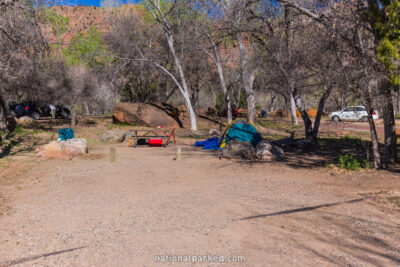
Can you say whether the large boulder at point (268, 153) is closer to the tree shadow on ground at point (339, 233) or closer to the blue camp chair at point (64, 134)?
the tree shadow on ground at point (339, 233)

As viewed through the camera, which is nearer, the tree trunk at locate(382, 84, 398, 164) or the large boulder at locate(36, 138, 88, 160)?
the tree trunk at locate(382, 84, 398, 164)

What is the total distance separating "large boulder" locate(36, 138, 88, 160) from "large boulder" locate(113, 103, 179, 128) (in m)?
10.8

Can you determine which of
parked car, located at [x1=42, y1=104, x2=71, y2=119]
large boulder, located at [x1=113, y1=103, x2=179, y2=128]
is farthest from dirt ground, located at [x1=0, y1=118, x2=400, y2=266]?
parked car, located at [x1=42, y1=104, x2=71, y2=119]

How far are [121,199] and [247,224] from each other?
282 centimetres

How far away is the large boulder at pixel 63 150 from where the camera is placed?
1127 cm

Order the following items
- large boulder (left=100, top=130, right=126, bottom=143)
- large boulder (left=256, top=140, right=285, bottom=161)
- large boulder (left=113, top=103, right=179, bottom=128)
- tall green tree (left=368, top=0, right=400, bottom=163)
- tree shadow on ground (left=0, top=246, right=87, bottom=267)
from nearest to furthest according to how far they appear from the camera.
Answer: tree shadow on ground (left=0, top=246, right=87, bottom=267) < tall green tree (left=368, top=0, right=400, bottom=163) < large boulder (left=256, top=140, right=285, bottom=161) < large boulder (left=100, top=130, right=126, bottom=143) < large boulder (left=113, top=103, right=179, bottom=128)

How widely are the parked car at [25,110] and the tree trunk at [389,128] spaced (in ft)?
88.7

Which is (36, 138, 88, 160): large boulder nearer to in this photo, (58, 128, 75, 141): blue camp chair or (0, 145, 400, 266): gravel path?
(58, 128, 75, 141): blue camp chair

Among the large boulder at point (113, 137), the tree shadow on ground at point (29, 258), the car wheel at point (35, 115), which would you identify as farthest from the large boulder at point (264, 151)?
the car wheel at point (35, 115)

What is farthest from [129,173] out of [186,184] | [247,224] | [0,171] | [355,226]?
[355,226]

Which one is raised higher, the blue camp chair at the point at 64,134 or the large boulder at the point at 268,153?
the blue camp chair at the point at 64,134

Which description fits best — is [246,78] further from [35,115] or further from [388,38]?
[35,115]

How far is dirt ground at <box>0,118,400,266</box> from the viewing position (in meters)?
4.13

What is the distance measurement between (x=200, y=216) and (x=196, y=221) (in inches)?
9.6
